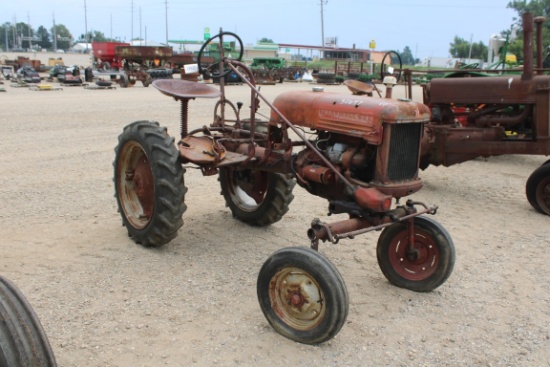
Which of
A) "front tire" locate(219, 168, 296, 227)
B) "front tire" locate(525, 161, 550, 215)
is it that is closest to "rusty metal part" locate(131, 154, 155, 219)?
"front tire" locate(219, 168, 296, 227)

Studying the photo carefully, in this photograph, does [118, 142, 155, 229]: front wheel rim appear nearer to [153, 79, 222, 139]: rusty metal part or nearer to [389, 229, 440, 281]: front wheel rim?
[153, 79, 222, 139]: rusty metal part

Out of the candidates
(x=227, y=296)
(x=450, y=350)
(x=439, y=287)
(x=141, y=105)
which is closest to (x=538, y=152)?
(x=439, y=287)

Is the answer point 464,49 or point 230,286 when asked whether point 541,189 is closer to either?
point 230,286

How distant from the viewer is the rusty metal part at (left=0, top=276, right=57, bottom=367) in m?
2.11

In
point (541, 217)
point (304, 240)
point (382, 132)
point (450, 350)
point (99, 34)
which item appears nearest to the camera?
point (450, 350)

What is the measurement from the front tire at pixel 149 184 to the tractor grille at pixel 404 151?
1.66m

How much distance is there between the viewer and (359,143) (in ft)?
12.2

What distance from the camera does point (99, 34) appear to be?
13750cm

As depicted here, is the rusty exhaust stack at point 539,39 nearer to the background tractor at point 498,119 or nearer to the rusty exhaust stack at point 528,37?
the background tractor at point 498,119

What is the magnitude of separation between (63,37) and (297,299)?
475 ft

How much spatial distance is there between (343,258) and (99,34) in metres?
145

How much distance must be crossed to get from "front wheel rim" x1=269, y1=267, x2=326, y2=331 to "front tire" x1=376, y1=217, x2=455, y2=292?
1.04 m

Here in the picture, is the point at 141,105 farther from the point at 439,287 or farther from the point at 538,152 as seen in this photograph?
the point at 439,287

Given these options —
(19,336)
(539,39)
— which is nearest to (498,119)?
(539,39)
